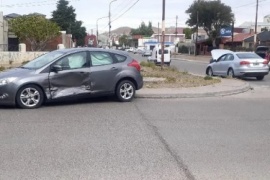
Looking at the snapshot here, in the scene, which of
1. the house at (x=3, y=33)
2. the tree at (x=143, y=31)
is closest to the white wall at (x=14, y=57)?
the house at (x=3, y=33)

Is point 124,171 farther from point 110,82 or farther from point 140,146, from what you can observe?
point 110,82

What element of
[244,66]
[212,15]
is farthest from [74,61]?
[212,15]

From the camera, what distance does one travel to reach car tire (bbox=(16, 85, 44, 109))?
35.1 ft

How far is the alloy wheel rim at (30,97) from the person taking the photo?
10750 millimetres

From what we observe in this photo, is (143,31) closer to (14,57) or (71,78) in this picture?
(14,57)

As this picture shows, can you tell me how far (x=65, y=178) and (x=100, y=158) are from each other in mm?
971

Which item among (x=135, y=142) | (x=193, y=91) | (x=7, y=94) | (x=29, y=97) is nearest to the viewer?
(x=135, y=142)

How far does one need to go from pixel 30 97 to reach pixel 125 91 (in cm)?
271

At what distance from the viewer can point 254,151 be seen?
6.82m

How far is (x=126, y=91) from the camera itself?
12.2 metres

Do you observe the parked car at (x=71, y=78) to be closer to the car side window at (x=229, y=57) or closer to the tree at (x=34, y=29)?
the car side window at (x=229, y=57)

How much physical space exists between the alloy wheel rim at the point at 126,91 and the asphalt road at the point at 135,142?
2.01ft

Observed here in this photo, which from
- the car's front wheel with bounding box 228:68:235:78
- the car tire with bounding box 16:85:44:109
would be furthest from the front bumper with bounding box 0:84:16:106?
the car's front wheel with bounding box 228:68:235:78

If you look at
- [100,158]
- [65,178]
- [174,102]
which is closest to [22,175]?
[65,178]
